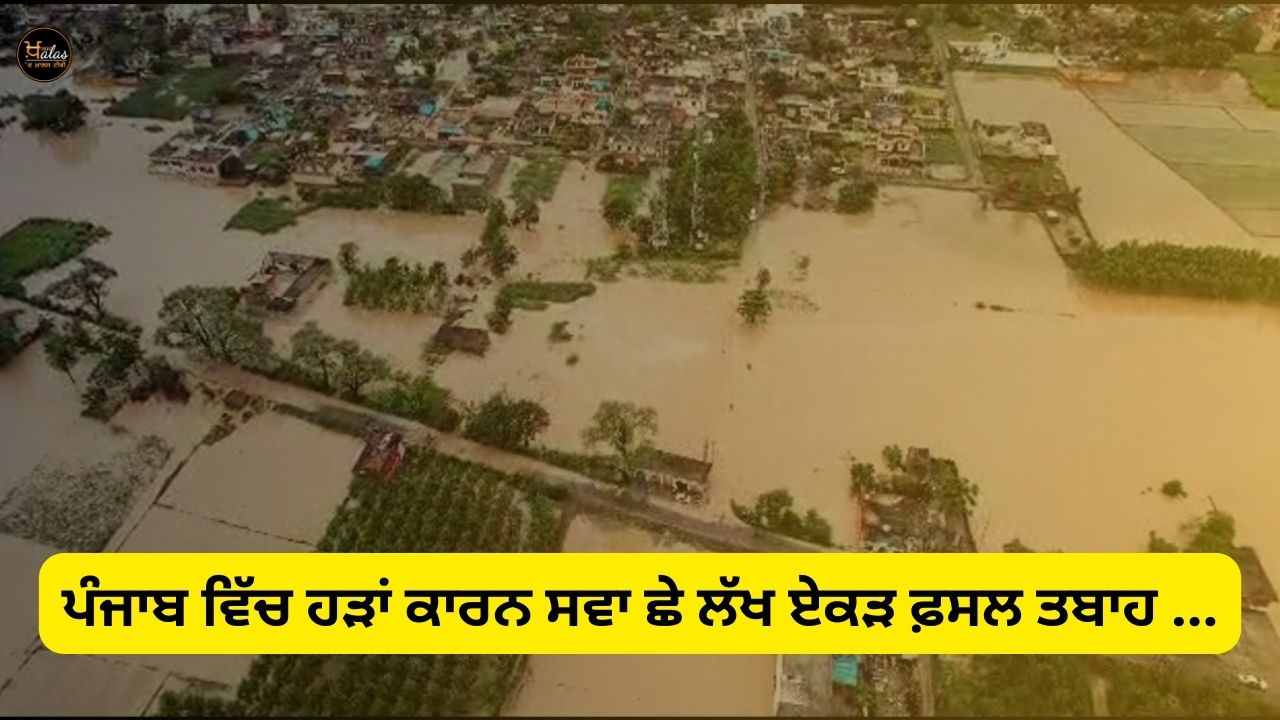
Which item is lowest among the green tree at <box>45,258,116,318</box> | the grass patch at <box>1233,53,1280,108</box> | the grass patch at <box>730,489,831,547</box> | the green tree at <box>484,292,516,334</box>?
the green tree at <box>45,258,116,318</box>

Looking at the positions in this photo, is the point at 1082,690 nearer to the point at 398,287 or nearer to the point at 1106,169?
the point at 398,287

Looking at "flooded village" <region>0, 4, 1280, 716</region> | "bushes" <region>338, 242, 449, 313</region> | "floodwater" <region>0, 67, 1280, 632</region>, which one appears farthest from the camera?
"bushes" <region>338, 242, 449, 313</region>

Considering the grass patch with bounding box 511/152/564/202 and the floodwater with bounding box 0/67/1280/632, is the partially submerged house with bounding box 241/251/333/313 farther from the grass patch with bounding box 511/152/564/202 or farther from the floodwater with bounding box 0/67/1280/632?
the grass patch with bounding box 511/152/564/202

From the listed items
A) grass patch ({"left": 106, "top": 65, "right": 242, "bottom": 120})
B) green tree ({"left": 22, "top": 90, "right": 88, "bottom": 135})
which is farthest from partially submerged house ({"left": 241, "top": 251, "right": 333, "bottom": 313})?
green tree ({"left": 22, "top": 90, "right": 88, "bottom": 135})

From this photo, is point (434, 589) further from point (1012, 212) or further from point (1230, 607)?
point (1012, 212)

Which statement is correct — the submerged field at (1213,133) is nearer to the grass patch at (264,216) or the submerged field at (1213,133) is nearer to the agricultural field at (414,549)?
the agricultural field at (414,549)

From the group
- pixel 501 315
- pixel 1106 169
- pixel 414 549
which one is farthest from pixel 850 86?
pixel 414 549

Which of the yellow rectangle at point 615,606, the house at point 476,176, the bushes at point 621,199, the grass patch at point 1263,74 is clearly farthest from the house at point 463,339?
the grass patch at point 1263,74
